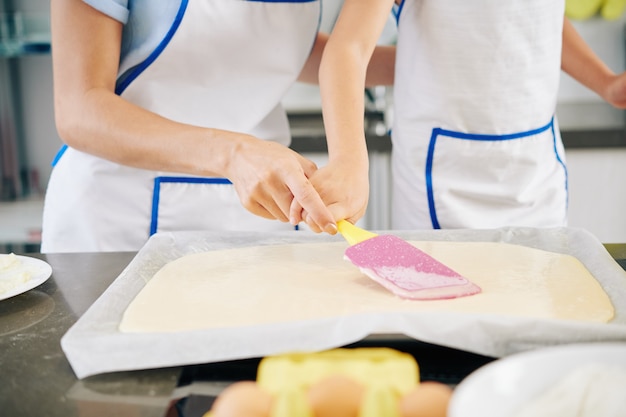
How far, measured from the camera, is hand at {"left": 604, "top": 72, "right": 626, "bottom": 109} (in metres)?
1.41

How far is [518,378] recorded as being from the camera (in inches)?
20.2

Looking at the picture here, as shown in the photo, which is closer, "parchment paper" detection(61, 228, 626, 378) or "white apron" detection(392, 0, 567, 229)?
"parchment paper" detection(61, 228, 626, 378)

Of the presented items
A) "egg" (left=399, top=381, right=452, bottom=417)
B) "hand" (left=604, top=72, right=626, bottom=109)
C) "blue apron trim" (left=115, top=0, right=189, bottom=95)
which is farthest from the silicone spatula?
"hand" (left=604, top=72, right=626, bottom=109)

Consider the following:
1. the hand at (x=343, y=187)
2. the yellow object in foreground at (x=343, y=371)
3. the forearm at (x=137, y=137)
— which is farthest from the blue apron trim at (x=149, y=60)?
the yellow object in foreground at (x=343, y=371)

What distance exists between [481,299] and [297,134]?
1386mm

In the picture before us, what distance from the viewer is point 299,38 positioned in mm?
1319

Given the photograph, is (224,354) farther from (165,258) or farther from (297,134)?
(297,134)

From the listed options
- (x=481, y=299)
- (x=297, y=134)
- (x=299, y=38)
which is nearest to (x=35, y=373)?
(x=481, y=299)

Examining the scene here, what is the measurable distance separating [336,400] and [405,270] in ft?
1.32

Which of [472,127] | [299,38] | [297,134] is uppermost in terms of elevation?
[299,38]

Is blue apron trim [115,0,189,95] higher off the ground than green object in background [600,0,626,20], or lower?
lower

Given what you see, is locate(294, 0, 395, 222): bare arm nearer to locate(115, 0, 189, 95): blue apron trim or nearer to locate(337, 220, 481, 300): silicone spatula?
locate(337, 220, 481, 300): silicone spatula

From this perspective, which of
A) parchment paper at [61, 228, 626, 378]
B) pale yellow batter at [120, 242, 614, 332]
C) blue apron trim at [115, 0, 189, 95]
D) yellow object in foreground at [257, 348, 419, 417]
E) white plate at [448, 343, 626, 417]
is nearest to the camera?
white plate at [448, 343, 626, 417]

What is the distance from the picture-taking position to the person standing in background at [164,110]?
1.07 meters
